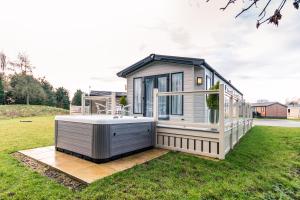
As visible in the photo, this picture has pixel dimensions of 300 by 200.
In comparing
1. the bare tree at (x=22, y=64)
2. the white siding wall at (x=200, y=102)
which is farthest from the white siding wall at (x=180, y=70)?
the bare tree at (x=22, y=64)

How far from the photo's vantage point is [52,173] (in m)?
3.25

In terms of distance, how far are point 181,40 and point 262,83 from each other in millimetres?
17650

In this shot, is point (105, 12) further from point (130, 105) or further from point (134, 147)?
point (134, 147)

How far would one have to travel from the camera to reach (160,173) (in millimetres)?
3195

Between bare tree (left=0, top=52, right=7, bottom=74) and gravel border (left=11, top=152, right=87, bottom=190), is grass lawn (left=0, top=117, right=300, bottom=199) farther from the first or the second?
bare tree (left=0, top=52, right=7, bottom=74)

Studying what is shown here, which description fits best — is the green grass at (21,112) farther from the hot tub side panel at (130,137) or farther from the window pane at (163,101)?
the hot tub side panel at (130,137)

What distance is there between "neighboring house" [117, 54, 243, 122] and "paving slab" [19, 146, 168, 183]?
2.43m

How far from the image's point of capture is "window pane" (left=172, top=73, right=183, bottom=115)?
687 cm

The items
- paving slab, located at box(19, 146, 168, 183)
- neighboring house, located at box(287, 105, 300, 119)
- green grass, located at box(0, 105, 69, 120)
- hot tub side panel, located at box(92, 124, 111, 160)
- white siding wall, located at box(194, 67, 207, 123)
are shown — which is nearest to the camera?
paving slab, located at box(19, 146, 168, 183)

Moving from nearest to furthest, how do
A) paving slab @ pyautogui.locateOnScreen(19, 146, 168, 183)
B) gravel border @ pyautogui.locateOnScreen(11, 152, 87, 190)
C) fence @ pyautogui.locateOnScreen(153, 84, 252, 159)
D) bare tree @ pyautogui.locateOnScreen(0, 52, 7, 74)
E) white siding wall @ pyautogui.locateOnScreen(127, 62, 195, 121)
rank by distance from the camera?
1. gravel border @ pyautogui.locateOnScreen(11, 152, 87, 190)
2. paving slab @ pyautogui.locateOnScreen(19, 146, 168, 183)
3. fence @ pyautogui.locateOnScreen(153, 84, 252, 159)
4. white siding wall @ pyautogui.locateOnScreen(127, 62, 195, 121)
5. bare tree @ pyautogui.locateOnScreen(0, 52, 7, 74)

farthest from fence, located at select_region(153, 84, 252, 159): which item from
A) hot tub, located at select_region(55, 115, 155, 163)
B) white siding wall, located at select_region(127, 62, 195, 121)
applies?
white siding wall, located at select_region(127, 62, 195, 121)

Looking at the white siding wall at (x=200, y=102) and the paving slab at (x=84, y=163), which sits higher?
the white siding wall at (x=200, y=102)

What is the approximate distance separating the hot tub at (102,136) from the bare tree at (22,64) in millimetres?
22948

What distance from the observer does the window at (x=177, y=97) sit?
22.5 ft
